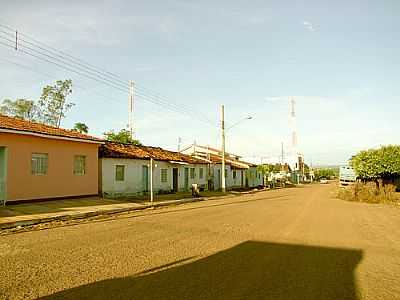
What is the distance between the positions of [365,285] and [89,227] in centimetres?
880

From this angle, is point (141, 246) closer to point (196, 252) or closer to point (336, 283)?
point (196, 252)

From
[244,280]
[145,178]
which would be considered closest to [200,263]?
[244,280]

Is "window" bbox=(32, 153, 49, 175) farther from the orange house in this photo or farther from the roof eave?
the roof eave

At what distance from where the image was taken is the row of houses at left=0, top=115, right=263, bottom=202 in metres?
17.8

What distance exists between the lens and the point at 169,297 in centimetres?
536

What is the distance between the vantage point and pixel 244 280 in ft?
20.7

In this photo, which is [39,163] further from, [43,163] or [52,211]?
[52,211]

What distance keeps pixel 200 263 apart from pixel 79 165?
15.9 m

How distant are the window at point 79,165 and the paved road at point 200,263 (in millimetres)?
9599

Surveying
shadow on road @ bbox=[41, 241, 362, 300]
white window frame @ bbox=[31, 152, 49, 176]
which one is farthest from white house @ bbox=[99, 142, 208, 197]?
shadow on road @ bbox=[41, 241, 362, 300]

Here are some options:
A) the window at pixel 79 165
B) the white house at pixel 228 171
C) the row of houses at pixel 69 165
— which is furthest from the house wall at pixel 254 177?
the window at pixel 79 165

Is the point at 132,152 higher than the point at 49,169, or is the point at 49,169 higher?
the point at 132,152

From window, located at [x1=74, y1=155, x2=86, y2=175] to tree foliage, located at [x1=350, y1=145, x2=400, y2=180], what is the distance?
23.6 meters

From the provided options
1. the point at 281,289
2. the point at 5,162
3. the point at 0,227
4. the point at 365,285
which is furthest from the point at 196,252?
the point at 5,162
